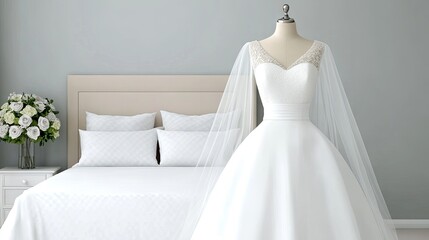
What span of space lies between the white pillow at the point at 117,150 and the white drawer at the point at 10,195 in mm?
564

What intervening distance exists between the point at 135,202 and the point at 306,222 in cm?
134

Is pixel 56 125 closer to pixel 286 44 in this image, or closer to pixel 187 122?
pixel 187 122

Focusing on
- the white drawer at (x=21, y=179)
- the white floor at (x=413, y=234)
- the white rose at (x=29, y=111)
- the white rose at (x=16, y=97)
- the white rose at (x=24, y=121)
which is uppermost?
the white rose at (x=16, y=97)

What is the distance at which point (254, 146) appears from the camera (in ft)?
8.55

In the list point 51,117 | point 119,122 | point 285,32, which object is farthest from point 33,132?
point 285,32

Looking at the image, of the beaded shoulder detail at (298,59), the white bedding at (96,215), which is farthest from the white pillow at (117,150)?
the beaded shoulder detail at (298,59)

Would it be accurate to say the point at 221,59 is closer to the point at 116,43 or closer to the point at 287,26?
the point at 116,43

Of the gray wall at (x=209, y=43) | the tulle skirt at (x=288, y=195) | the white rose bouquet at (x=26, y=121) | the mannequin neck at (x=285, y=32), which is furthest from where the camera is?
the gray wall at (x=209, y=43)

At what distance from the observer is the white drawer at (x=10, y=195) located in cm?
469

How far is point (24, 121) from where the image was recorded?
4.72 meters

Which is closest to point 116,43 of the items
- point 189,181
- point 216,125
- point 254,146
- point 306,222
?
point 189,181

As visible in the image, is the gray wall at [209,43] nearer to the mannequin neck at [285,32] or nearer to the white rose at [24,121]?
the white rose at [24,121]

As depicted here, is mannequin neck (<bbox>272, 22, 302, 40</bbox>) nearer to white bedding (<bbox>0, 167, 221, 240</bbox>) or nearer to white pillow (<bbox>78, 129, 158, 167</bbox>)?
white bedding (<bbox>0, 167, 221, 240</bbox>)

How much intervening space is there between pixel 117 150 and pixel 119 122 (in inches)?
13.3
